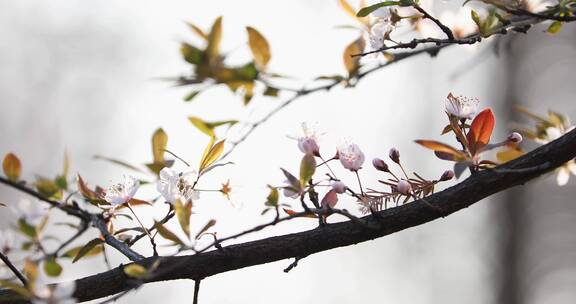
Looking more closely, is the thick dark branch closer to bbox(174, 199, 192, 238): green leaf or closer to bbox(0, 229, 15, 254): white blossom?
bbox(174, 199, 192, 238): green leaf

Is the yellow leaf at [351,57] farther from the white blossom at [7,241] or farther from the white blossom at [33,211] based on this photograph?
the white blossom at [7,241]

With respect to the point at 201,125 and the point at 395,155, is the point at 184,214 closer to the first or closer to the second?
the point at 201,125

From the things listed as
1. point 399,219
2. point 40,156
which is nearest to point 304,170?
point 399,219

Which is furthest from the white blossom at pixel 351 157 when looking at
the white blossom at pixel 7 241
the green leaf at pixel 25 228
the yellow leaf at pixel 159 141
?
the white blossom at pixel 7 241

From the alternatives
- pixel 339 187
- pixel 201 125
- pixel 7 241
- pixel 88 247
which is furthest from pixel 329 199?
pixel 7 241

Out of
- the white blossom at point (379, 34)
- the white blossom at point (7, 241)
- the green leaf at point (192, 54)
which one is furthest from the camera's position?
the white blossom at point (7, 241)

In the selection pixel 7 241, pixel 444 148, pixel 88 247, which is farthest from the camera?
pixel 7 241
